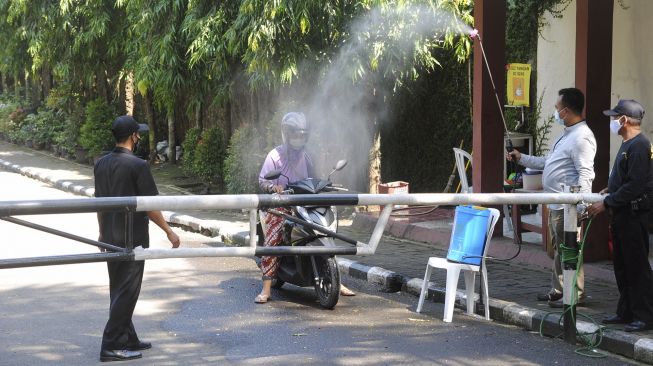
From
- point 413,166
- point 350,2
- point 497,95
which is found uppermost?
point 350,2

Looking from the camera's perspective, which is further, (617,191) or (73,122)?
(73,122)

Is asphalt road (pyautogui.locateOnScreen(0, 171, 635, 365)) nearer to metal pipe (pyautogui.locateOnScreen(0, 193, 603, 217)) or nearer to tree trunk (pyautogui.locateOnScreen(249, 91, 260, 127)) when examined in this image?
metal pipe (pyautogui.locateOnScreen(0, 193, 603, 217))

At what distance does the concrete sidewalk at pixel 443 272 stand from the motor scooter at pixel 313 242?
3.46 feet

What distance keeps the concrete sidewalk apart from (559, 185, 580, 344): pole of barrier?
0.73 ft

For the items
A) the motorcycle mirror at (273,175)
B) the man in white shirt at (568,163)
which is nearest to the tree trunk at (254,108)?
the motorcycle mirror at (273,175)

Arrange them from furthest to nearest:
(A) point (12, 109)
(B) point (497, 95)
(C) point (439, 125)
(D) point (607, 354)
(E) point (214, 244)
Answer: (A) point (12, 109), (C) point (439, 125), (E) point (214, 244), (B) point (497, 95), (D) point (607, 354)

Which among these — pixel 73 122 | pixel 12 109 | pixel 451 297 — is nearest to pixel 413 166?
pixel 451 297

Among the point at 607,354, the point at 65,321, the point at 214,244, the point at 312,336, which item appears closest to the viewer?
the point at 607,354

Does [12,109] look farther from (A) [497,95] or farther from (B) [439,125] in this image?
(A) [497,95]

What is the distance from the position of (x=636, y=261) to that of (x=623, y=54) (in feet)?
16.9

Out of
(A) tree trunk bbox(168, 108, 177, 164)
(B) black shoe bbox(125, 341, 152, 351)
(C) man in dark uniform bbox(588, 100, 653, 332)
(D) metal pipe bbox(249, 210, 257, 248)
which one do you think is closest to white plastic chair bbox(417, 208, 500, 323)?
(C) man in dark uniform bbox(588, 100, 653, 332)

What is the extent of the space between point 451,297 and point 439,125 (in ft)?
24.0

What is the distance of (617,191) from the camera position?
7125 mm

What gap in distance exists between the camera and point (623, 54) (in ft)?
38.0
